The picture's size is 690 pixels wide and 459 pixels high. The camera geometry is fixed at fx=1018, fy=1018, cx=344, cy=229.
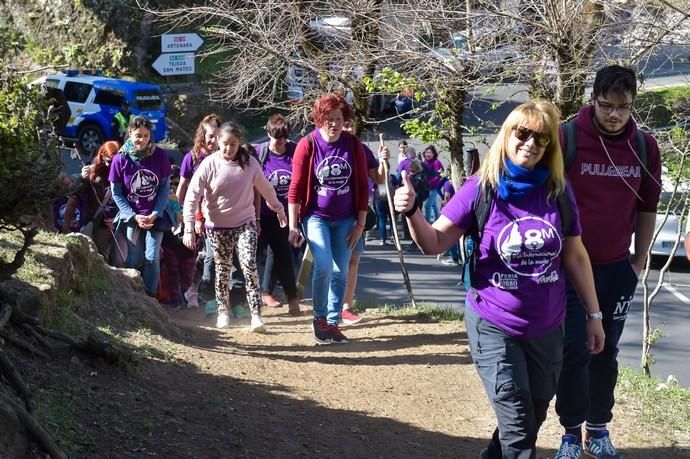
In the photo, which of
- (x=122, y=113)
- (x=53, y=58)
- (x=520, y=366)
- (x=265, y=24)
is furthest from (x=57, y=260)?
(x=53, y=58)

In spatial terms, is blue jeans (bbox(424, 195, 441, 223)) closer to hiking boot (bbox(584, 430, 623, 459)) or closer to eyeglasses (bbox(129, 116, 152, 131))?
eyeglasses (bbox(129, 116, 152, 131))

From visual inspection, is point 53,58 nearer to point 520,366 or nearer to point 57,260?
point 57,260

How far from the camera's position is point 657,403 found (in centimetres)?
679

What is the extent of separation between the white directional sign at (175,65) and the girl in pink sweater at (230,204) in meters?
15.1

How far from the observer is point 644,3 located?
25.9 feet

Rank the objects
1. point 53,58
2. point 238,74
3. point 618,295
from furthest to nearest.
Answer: point 53,58
point 238,74
point 618,295

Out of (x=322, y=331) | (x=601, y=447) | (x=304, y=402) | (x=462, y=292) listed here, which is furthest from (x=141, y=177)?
(x=462, y=292)

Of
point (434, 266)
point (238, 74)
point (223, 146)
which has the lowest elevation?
point (434, 266)

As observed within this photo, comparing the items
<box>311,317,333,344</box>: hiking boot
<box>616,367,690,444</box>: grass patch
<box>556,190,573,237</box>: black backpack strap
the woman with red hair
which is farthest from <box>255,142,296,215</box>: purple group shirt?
<box>556,190,573,237</box>: black backpack strap

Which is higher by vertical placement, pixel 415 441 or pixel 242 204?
pixel 242 204

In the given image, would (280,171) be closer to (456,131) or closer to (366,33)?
(366,33)

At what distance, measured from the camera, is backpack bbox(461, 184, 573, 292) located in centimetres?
439

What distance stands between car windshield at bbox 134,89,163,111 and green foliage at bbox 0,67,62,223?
21.6 metres

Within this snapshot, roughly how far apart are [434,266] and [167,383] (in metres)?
11.5
